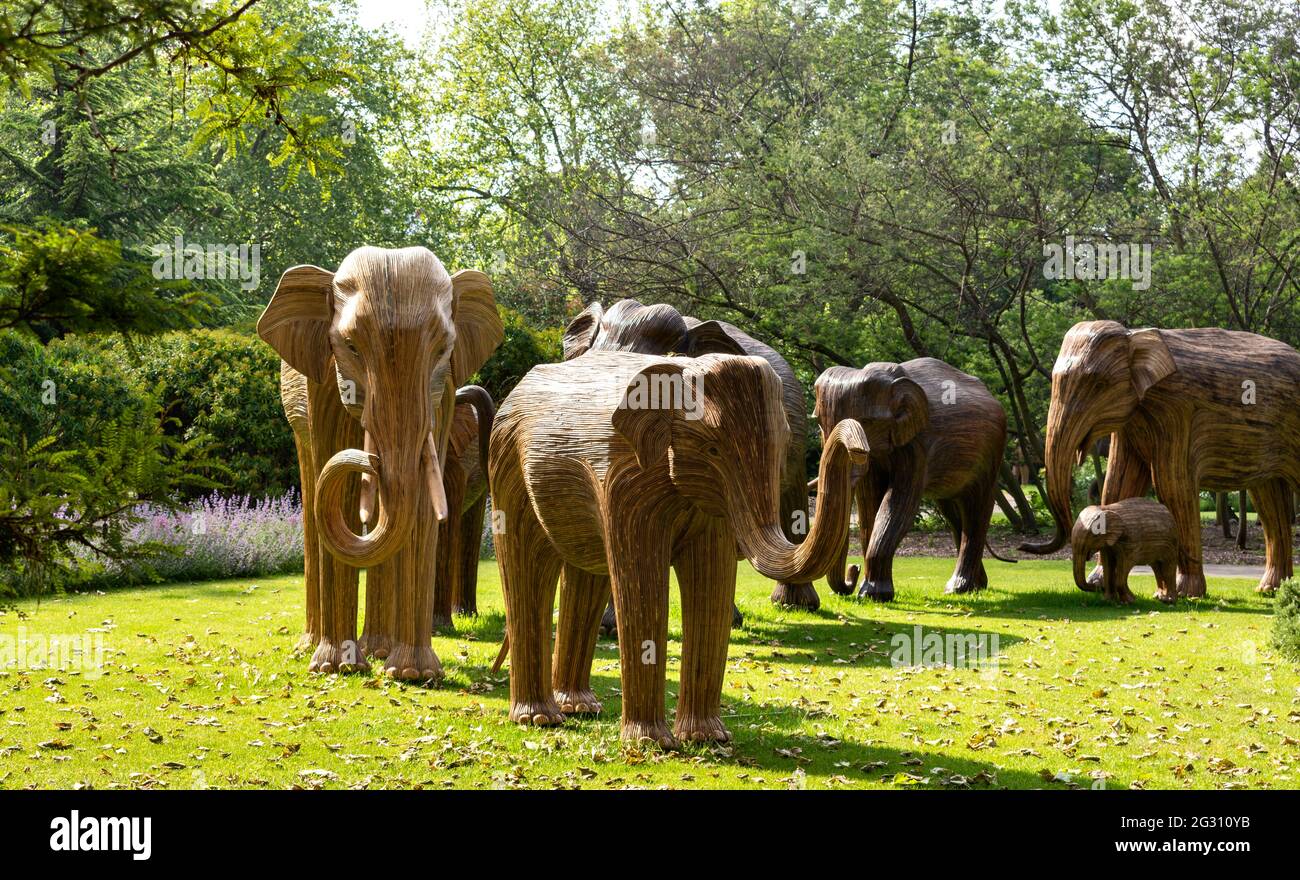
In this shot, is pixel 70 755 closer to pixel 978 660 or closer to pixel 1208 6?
pixel 978 660

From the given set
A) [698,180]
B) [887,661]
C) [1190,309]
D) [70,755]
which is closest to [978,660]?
[887,661]

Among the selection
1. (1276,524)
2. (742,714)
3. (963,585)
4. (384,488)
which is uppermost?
(384,488)

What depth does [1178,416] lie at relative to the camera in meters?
13.0

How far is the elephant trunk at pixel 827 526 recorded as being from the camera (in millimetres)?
5453

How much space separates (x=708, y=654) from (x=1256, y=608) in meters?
8.80

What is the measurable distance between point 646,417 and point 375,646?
13.5 ft

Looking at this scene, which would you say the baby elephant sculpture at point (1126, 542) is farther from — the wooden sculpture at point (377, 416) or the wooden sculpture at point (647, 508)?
the wooden sculpture at point (647, 508)

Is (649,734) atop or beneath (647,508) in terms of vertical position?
beneath

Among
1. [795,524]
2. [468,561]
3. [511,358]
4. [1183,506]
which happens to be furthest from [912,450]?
[511,358]

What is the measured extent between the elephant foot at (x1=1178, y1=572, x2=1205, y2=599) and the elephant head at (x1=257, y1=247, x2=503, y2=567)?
28.1 ft

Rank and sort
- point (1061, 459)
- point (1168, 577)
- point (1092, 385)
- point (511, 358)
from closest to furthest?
point (1061, 459), point (1092, 385), point (1168, 577), point (511, 358)

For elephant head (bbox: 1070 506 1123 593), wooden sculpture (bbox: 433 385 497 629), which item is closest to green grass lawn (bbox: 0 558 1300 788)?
wooden sculpture (bbox: 433 385 497 629)

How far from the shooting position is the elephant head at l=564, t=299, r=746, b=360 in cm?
909

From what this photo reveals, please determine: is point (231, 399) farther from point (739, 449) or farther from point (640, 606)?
point (739, 449)
